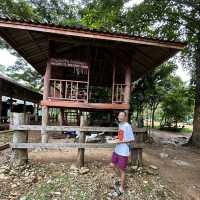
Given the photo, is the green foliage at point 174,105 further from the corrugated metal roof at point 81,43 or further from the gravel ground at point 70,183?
the gravel ground at point 70,183

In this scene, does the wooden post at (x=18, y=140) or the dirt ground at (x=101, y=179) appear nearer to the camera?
the dirt ground at (x=101, y=179)

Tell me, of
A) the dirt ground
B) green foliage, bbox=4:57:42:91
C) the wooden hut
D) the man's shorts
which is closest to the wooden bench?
the dirt ground

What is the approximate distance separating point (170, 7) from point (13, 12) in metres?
12.0

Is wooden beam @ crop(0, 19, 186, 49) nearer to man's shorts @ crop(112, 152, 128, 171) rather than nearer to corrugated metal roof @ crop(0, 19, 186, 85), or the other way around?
corrugated metal roof @ crop(0, 19, 186, 85)

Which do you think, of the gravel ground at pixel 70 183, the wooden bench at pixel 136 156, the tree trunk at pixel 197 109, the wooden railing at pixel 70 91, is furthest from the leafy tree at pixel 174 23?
the gravel ground at pixel 70 183

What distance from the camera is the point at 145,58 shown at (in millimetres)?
10867

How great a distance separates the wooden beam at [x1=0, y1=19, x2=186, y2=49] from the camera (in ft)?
24.3

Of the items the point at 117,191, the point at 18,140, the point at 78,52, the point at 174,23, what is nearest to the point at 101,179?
the point at 117,191

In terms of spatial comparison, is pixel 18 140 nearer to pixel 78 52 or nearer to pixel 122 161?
pixel 122 161

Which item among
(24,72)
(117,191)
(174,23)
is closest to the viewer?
(117,191)

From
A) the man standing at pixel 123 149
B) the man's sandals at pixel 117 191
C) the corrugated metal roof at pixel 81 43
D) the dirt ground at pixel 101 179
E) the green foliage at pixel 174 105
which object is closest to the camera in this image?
the dirt ground at pixel 101 179

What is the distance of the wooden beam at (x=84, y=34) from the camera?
7.40 metres

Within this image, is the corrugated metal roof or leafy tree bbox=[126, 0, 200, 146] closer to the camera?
the corrugated metal roof

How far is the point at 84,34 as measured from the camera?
7.73 metres
